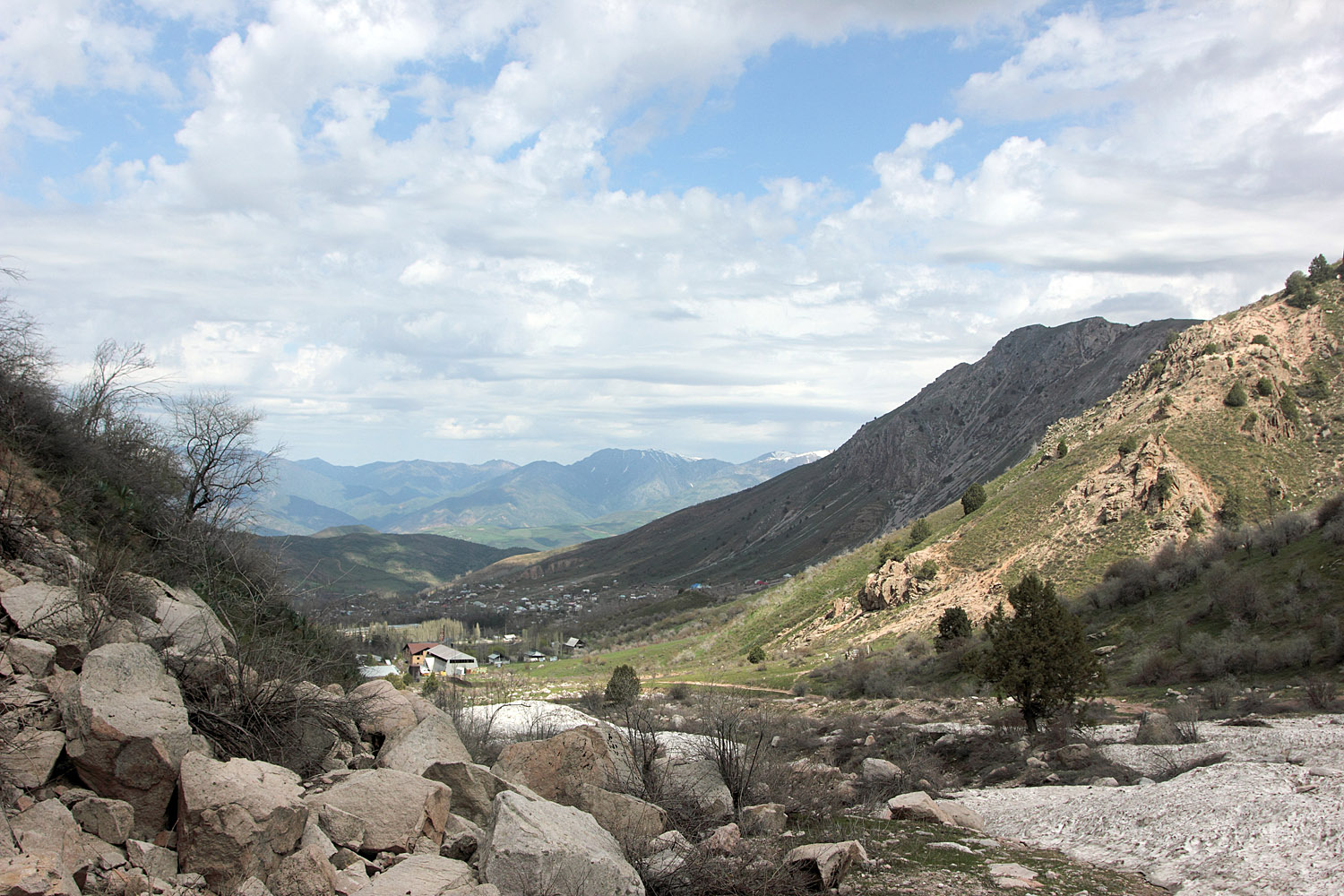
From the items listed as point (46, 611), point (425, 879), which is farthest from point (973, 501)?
point (46, 611)

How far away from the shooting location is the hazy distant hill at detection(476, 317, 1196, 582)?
12194 centimetres

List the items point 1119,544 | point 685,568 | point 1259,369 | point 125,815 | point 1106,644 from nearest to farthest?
point 125,815, point 1106,644, point 1119,544, point 1259,369, point 685,568

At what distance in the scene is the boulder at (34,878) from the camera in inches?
209

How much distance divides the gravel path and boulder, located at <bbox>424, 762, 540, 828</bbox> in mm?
8363

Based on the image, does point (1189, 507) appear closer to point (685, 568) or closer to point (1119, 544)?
point (1119, 544)

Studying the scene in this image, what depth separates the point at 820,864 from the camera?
28.7ft

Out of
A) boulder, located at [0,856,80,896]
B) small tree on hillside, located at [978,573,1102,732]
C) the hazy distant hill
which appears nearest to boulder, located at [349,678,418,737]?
boulder, located at [0,856,80,896]

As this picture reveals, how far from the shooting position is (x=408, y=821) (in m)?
7.79

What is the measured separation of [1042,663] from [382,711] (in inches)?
702

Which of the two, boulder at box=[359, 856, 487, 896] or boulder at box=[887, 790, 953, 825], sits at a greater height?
boulder at box=[359, 856, 487, 896]

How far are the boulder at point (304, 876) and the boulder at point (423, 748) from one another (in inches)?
95.4

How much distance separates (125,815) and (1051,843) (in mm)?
12157

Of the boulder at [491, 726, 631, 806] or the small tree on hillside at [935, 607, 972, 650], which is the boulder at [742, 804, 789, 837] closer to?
the boulder at [491, 726, 631, 806]

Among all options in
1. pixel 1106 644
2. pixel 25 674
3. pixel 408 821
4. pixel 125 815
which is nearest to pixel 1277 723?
pixel 1106 644
